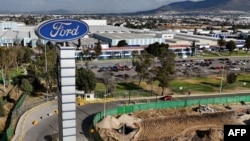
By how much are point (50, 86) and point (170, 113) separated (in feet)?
80.0

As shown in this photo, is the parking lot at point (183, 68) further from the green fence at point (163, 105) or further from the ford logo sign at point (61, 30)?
the ford logo sign at point (61, 30)

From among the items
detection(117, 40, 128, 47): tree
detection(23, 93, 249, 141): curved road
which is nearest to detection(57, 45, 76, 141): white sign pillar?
detection(23, 93, 249, 141): curved road

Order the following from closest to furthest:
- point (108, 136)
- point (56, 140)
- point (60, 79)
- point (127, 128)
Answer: point (60, 79) < point (56, 140) < point (108, 136) < point (127, 128)

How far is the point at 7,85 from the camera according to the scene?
59562 mm

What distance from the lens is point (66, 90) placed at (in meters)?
20.3

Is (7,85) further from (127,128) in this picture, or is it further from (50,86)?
(127,128)

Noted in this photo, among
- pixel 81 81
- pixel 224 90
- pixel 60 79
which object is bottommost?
pixel 224 90

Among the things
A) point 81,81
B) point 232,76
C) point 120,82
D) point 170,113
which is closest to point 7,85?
point 81,81

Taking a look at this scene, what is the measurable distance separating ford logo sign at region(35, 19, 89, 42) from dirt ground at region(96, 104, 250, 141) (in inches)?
808

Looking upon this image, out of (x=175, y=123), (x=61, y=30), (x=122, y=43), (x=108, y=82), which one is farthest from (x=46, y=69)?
(x=122, y=43)

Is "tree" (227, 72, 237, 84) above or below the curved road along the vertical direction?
above

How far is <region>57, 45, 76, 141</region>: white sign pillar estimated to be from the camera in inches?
784

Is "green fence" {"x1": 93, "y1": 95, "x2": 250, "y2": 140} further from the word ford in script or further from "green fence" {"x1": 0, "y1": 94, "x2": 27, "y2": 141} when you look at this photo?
the word ford in script

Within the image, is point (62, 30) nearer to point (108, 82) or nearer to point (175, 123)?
point (175, 123)
